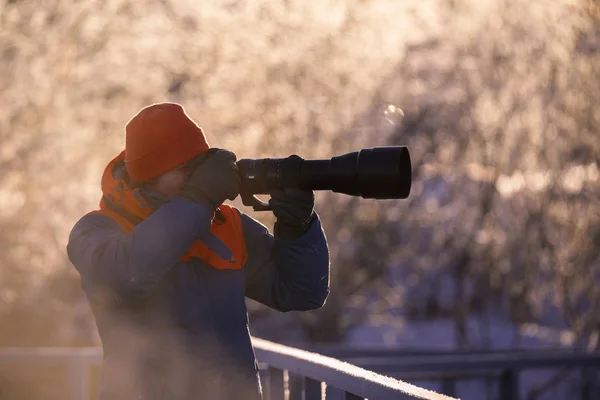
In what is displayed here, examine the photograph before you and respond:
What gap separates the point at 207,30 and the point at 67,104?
169cm

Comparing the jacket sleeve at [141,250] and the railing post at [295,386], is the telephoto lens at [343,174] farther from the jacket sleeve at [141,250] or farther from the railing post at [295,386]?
the railing post at [295,386]

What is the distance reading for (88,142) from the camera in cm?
944

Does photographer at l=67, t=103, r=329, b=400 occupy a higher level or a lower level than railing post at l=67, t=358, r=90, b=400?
higher

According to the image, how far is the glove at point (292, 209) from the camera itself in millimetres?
2352

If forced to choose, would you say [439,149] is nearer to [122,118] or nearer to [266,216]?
[266,216]

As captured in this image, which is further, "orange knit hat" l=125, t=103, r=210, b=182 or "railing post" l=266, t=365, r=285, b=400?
"railing post" l=266, t=365, r=285, b=400

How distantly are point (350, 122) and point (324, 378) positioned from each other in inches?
345

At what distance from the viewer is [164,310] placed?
2.29 metres

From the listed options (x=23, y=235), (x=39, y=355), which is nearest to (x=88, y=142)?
(x=23, y=235)

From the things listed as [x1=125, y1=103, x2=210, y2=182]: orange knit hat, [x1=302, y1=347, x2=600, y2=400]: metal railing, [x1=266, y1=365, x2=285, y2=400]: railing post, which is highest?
[x1=125, y1=103, x2=210, y2=182]: orange knit hat

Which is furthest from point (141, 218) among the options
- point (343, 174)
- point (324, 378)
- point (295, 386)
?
point (295, 386)

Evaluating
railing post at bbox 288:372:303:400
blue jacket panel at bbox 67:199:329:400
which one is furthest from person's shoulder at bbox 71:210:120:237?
railing post at bbox 288:372:303:400

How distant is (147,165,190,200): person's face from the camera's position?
2.34m

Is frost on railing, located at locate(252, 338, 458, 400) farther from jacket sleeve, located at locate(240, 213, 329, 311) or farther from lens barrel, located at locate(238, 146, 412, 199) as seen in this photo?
lens barrel, located at locate(238, 146, 412, 199)
